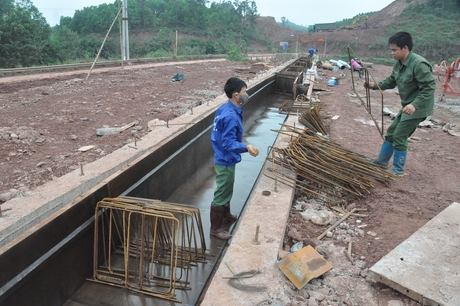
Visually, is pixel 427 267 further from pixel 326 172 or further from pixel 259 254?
pixel 326 172

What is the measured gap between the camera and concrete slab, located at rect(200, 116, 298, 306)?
2.54 metres

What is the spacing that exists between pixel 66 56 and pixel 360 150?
27915 mm

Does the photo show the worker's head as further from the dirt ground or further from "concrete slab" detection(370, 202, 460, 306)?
"concrete slab" detection(370, 202, 460, 306)

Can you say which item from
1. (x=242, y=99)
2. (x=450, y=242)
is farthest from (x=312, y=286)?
(x=242, y=99)

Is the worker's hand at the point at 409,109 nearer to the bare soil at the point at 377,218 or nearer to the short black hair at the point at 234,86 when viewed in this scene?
the bare soil at the point at 377,218

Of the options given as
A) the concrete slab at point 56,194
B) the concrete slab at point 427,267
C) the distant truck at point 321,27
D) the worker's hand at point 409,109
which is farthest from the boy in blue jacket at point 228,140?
the distant truck at point 321,27

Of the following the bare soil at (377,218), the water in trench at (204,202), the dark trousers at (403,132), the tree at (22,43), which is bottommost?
the water in trench at (204,202)

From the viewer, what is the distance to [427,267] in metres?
2.74

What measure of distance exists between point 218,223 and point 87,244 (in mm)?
1450

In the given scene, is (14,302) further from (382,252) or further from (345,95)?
(345,95)

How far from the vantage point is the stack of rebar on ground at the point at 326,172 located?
4633 mm

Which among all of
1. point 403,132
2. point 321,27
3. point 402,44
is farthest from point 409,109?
point 321,27

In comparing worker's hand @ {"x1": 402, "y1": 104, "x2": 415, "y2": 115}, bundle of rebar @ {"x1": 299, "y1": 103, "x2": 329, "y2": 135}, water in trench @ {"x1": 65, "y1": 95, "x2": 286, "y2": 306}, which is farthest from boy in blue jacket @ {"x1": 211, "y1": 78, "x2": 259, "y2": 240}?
bundle of rebar @ {"x1": 299, "y1": 103, "x2": 329, "y2": 135}

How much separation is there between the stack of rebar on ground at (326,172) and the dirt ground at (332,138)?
0.70 feet
